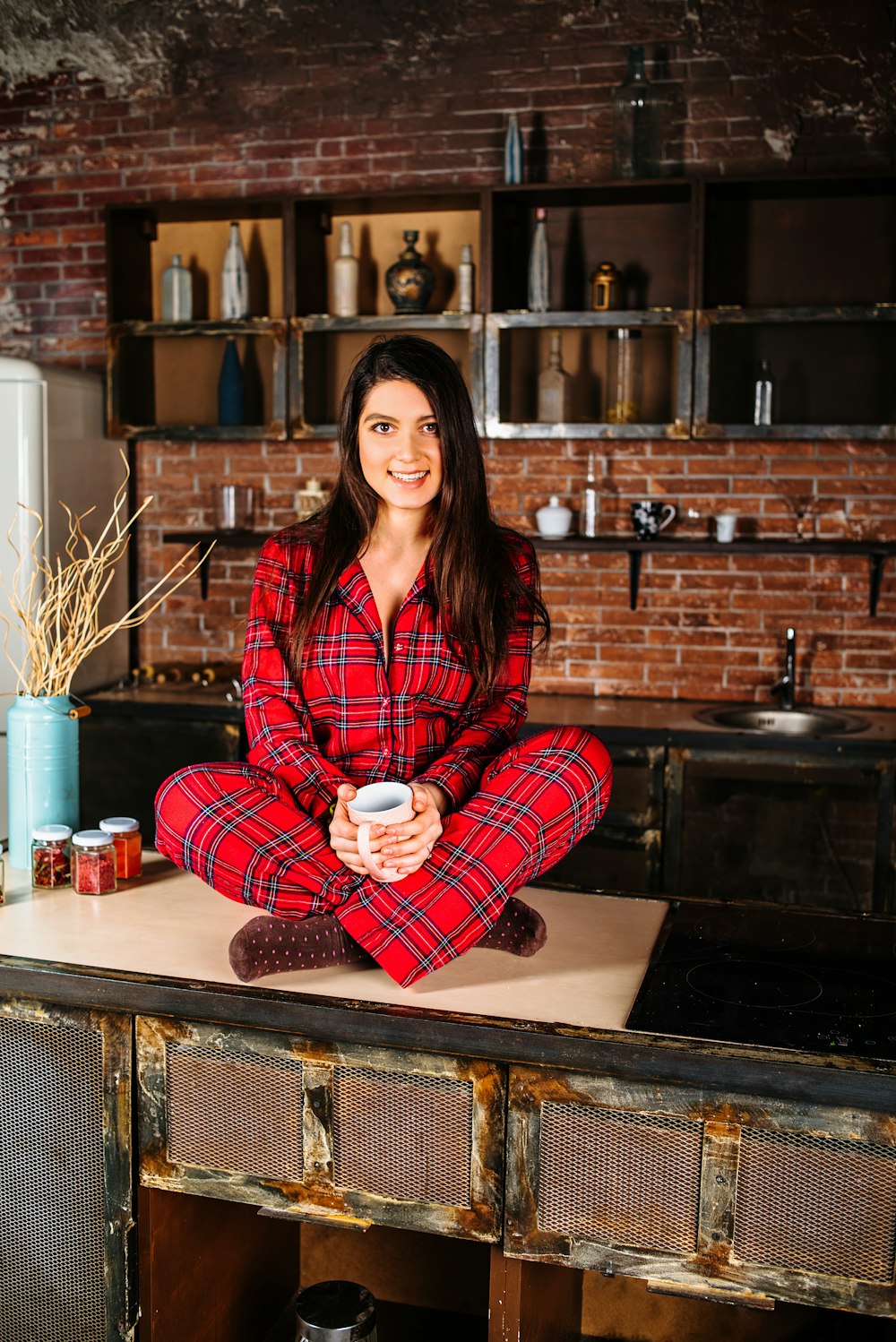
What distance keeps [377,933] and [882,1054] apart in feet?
2.25

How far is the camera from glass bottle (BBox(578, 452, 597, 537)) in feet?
13.1

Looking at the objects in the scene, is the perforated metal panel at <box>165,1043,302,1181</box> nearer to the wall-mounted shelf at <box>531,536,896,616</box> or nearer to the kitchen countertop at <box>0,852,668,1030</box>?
the kitchen countertop at <box>0,852,668,1030</box>

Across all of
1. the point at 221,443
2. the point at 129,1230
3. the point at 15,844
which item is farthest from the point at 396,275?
the point at 129,1230

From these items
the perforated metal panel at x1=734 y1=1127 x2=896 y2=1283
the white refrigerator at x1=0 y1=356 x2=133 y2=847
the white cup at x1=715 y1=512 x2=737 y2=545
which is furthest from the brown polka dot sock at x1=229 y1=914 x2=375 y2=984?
the white cup at x1=715 y1=512 x2=737 y2=545

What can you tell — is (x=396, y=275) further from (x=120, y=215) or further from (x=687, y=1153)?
(x=687, y=1153)

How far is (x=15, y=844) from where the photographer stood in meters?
2.33

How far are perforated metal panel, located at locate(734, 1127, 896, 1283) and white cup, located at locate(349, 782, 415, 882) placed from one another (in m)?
0.60

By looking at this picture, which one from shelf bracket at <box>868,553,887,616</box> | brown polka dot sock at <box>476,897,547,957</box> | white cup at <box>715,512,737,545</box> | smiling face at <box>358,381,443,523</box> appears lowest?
brown polka dot sock at <box>476,897,547,957</box>

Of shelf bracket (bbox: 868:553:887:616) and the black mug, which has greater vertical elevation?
the black mug

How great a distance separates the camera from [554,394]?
3.90m

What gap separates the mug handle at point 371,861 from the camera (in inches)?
71.4

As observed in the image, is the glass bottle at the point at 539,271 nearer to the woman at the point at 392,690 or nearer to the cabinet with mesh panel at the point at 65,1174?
the woman at the point at 392,690

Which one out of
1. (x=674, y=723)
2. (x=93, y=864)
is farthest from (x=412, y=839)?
(x=674, y=723)

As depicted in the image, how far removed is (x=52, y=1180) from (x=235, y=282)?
299 cm
